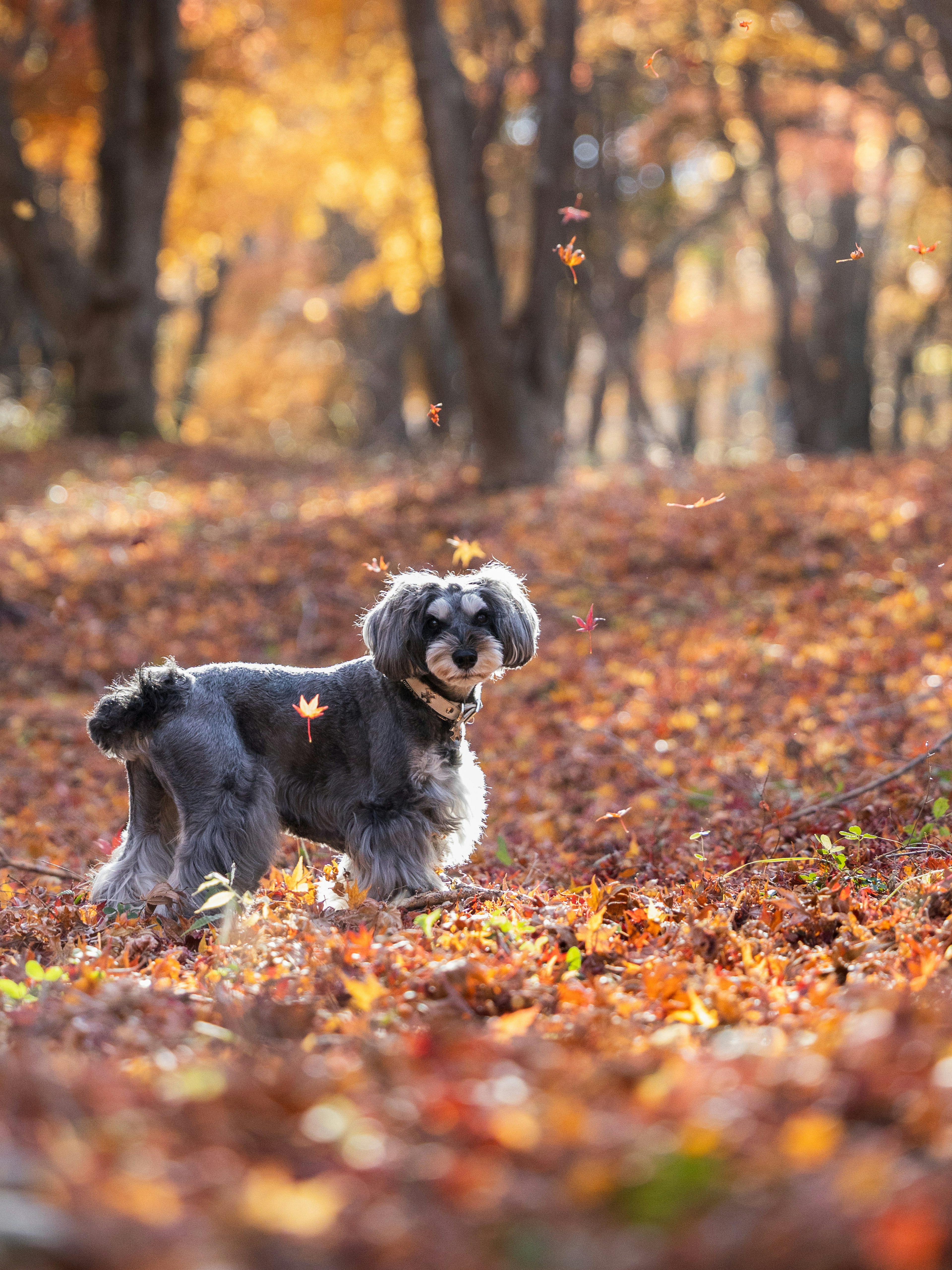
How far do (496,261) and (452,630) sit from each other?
11515 millimetres

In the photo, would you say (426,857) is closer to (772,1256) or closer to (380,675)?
Answer: (380,675)

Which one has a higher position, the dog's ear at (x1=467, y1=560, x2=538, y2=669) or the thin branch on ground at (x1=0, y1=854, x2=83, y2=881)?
the dog's ear at (x1=467, y1=560, x2=538, y2=669)

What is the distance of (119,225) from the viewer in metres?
19.3

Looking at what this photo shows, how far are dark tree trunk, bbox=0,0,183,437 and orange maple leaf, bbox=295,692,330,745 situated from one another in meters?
16.3

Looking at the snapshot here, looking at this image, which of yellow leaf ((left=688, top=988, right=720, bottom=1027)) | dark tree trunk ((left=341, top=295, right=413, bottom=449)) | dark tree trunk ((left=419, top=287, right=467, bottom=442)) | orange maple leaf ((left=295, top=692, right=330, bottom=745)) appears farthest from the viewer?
dark tree trunk ((left=341, top=295, right=413, bottom=449))

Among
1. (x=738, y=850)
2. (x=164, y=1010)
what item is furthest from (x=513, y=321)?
(x=164, y=1010)

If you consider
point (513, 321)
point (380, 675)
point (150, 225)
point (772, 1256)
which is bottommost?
point (772, 1256)

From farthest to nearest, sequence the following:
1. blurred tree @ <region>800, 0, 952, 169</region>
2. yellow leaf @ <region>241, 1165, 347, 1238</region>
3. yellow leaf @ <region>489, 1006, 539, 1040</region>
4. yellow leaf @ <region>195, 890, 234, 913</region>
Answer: blurred tree @ <region>800, 0, 952, 169</region> → yellow leaf @ <region>195, 890, 234, 913</region> → yellow leaf @ <region>489, 1006, 539, 1040</region> → yellow leaf @ <region>241, 1165, 347, 1238</region>

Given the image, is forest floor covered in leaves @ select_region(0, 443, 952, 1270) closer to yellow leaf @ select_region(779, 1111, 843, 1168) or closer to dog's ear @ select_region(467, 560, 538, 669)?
yellow leaf @ select_region(779, 1111, 843, 1168)

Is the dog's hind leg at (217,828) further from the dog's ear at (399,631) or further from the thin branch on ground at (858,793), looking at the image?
the thin branch on ground at (858,793)

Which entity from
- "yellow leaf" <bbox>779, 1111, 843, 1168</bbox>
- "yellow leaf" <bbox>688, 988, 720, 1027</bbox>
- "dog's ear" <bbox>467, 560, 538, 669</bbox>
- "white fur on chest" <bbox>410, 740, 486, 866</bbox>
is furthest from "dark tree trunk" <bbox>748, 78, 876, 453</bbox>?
"yellow leaf" <bbox>779, 1111, 843, 1168</bbox>

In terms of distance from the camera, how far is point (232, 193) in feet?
80.4

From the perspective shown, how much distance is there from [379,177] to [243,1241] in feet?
74.1

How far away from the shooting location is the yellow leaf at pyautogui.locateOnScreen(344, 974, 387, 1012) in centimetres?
361
